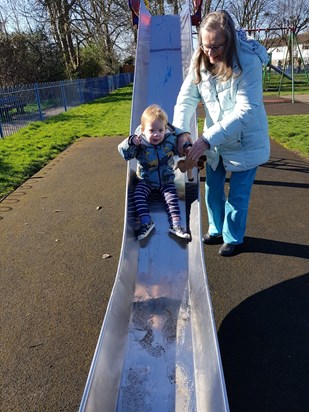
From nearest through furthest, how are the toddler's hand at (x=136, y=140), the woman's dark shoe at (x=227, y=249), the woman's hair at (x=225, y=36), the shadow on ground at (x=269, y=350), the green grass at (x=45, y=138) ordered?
the shadow on ground at (x=269, y=350)
the woman's hair at (x=225, y=36)
the toddler's hand at (x=136, y=140)
the woman's dark shoe at (x=227, y=249)
the green grass at (x=45, y=138)

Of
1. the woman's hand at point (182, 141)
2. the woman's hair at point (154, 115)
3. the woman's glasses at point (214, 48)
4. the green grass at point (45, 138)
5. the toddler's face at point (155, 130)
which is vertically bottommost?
the green grass at point (45, 138)

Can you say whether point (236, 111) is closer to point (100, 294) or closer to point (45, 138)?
point (100, 294)

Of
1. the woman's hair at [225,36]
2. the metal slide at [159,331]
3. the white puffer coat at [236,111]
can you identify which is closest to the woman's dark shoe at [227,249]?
the metal slide at [159,331]

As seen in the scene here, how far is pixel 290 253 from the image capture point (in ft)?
12.2

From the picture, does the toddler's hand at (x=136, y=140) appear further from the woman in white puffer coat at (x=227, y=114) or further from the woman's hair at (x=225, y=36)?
the woman's hair at (x=225, y=36)

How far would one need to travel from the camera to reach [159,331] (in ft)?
8.21

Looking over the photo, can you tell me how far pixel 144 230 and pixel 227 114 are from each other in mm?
1168

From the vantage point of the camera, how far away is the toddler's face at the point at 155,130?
322cm

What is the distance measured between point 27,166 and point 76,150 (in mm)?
1712

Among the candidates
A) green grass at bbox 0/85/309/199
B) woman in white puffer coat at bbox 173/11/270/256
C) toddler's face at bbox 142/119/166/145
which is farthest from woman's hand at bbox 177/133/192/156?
green grass at bbox 0/85/309/199

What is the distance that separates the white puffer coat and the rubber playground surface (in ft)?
3.38

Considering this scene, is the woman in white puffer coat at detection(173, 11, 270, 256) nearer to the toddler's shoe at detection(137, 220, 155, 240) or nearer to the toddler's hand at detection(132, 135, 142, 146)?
the toddler's hand at detection(132, 135, 142, 146)

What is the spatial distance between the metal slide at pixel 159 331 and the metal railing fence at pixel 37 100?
885 centimetres

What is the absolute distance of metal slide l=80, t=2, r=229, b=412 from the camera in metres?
2.01
